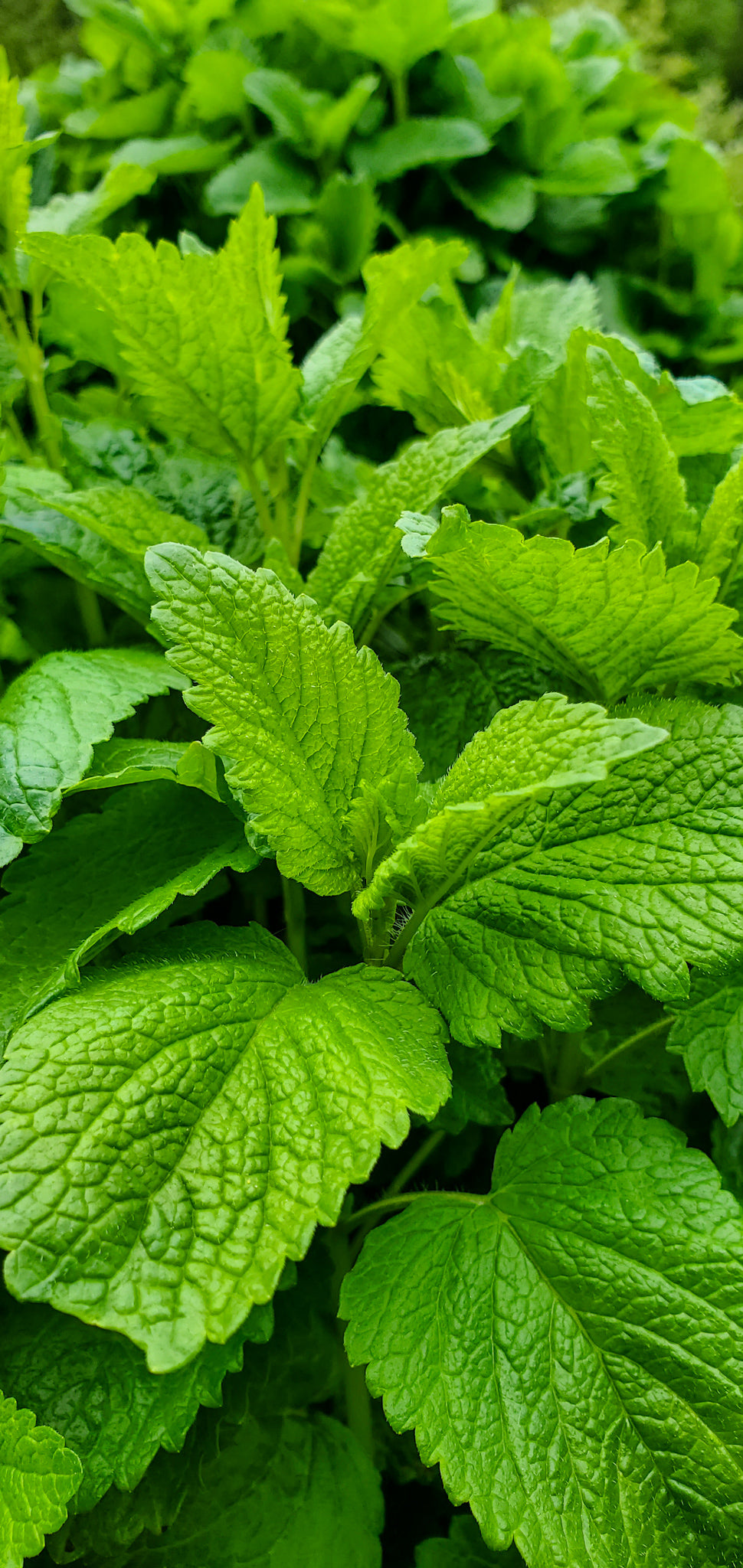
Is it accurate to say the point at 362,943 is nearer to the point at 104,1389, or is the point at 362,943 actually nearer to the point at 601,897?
the point at 601,897

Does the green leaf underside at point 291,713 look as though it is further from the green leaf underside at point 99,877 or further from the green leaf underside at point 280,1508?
the green leaf underside at point 280,1508

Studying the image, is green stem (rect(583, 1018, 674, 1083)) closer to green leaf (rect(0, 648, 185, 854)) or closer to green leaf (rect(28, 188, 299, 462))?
green leaf (rect(0, 648, 185, 854))

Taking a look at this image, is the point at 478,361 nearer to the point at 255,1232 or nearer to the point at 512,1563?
the point at 255,1232

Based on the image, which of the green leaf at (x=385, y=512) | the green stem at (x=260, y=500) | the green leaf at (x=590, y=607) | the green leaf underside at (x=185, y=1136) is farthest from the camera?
the green stem at (x=260, y=500)

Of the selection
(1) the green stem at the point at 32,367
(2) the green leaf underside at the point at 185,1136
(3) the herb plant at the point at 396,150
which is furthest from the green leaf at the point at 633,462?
(3) the herb plant at the point at 396,150

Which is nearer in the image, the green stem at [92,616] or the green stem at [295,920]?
the green stem at [295,920]

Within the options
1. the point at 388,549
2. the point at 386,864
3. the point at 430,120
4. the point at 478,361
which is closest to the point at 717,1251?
the point at 386,864

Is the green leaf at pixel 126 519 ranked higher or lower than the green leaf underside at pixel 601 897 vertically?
higher

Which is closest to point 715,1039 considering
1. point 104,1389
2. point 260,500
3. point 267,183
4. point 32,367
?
point 104,1389
